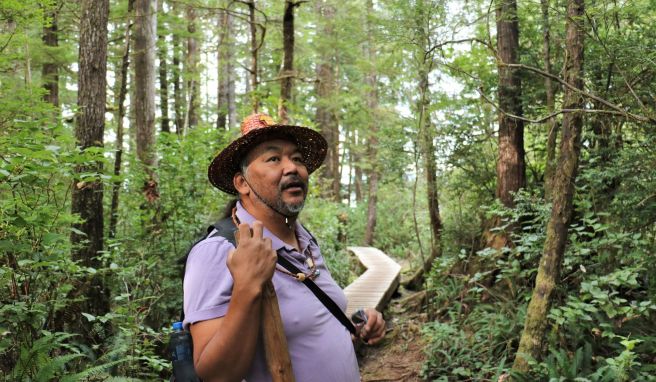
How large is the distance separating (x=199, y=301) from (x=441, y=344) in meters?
6.32

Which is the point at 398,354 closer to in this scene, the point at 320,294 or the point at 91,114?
the point at 91,114

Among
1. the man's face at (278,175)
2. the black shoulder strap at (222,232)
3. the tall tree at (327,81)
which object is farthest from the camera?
the tall tree at (327,81)

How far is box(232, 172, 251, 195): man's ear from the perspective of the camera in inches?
102

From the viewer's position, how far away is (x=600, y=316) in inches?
229

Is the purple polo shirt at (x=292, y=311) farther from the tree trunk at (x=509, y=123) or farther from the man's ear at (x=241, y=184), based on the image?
the tree trunk at (x=509, y=123)

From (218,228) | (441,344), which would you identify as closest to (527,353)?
(441,344)

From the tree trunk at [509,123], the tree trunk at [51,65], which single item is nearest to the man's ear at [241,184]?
the tree trunk at [509,123]

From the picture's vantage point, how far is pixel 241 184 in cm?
263

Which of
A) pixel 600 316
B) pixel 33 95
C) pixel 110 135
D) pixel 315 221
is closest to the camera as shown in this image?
pixel 600 316

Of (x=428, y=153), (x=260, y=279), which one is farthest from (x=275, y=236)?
(x=428, y=153)

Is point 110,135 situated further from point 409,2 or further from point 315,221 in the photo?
point 409,2

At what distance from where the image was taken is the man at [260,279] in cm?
181

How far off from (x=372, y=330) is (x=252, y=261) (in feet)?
3.20

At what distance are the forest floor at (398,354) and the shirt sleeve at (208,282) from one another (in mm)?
5535
